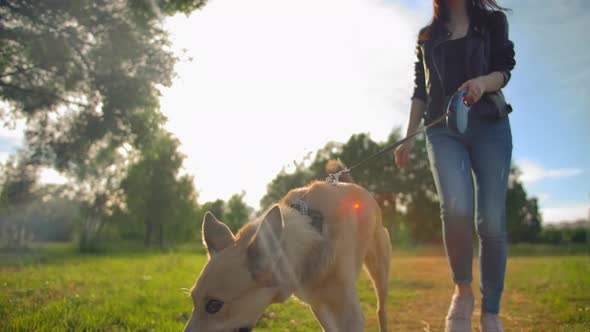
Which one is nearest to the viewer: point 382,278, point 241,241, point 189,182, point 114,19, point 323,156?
point 241,241

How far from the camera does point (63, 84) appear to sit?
29.4ft

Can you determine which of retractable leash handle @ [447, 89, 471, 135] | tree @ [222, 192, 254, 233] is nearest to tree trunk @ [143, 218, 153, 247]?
tree @ [222, 192, 254, 233]

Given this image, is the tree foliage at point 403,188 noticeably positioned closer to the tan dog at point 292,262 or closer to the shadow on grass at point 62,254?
the shadow on grass at point 62,254

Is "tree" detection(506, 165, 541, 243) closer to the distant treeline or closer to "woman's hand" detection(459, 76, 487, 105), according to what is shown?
the distant treeline

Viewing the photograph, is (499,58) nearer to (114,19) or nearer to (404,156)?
(404,156)

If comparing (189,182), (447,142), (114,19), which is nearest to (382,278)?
(447,142)

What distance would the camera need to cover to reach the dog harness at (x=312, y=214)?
272 centimetres

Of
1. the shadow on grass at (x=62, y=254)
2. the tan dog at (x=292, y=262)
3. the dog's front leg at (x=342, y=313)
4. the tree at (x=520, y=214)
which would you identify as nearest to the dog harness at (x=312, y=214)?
the tan dog at (x=292, y=262)

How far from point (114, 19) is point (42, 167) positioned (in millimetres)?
4269

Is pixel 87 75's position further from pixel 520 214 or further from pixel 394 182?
pixel 520 214

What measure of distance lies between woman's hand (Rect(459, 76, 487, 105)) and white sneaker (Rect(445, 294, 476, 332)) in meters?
1.54

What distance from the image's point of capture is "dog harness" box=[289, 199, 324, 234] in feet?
8.93

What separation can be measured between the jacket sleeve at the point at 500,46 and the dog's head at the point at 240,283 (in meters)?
2.23

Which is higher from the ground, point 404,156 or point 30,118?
point 30,118
